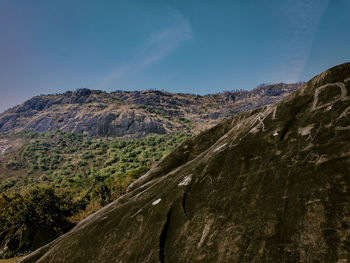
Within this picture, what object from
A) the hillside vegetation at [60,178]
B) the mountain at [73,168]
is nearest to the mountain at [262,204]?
the hillside vegetation at [60,178]

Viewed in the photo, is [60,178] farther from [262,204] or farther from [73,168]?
[262,204]

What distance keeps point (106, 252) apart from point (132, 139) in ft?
511

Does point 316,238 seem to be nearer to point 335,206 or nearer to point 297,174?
point 335,206

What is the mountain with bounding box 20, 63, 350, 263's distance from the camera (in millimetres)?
5316

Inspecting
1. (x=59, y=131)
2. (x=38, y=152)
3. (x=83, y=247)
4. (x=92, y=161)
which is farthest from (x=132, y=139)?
(x=83, y=247)

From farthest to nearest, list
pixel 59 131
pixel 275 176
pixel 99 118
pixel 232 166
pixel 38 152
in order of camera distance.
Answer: pixel 59 131 < pixel 99 118 < pixel 38 152 < pixel 232 166 < pixel 275 176

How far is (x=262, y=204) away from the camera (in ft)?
21.2

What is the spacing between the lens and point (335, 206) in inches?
207

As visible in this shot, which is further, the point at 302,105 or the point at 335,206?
the point at 302,105

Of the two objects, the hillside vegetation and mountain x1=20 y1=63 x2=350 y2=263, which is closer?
mountain x1=20 y1=63 x2=350 y2=263

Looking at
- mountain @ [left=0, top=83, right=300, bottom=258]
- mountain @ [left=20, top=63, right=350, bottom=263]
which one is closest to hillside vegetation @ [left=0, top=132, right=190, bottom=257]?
mountain @ [left=0, top=83, right=300, bottom=258]

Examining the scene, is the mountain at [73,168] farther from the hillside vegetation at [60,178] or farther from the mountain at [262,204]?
the mountain at [262,204]

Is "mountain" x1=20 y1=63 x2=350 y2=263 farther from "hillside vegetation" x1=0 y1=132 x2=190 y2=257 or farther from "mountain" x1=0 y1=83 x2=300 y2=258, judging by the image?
"mountain" x1=0 y1=83 x2=300 y2=258

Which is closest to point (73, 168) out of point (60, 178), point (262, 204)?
point (60, 178)
